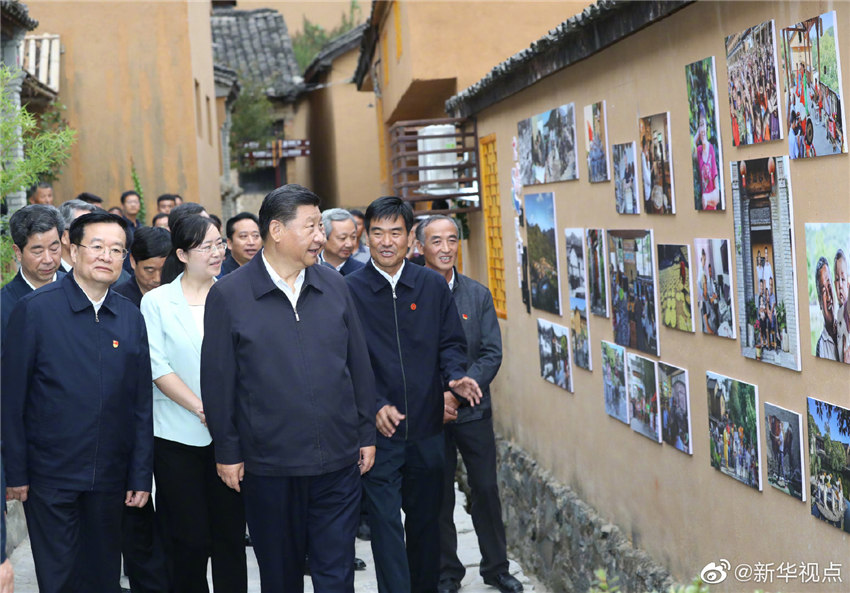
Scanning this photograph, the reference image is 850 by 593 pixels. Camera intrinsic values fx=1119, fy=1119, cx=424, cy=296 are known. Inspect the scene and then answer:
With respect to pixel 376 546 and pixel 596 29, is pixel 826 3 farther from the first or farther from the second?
pixel 376 546

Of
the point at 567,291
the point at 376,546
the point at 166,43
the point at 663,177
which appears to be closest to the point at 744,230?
the point at 663,177

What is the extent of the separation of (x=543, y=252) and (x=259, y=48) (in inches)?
1134

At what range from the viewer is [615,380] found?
23.9ft

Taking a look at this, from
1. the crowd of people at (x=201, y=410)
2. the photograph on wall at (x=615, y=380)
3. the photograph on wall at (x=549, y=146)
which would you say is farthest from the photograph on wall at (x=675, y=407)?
the photograph on wall at (x=549, y=146)

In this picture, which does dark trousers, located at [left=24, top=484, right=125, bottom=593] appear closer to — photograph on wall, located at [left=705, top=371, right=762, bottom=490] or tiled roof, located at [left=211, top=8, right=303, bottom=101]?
photograph on wall, located at [left=705, top=371, right=762, bottom=490]

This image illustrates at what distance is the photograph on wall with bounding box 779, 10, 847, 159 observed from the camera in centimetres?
423

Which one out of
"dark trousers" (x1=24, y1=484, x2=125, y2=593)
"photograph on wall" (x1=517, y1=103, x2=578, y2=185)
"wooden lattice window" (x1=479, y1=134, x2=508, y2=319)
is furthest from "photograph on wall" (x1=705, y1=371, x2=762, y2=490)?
"wooden lattice window" (x1=479, y1=134, x2=508, y2=319)

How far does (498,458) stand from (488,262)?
2.05 metres

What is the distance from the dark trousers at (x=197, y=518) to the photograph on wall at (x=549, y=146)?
3584 millimetres

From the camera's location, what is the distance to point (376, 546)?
5887 mm

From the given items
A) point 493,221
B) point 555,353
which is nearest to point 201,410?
point 555,353

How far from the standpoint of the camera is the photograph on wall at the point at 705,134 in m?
5.38

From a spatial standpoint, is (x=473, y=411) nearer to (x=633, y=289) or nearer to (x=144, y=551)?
(x=633, y=289)

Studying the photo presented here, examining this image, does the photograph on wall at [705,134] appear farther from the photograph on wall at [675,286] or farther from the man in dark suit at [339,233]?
the man in dark suit at [339,233]
